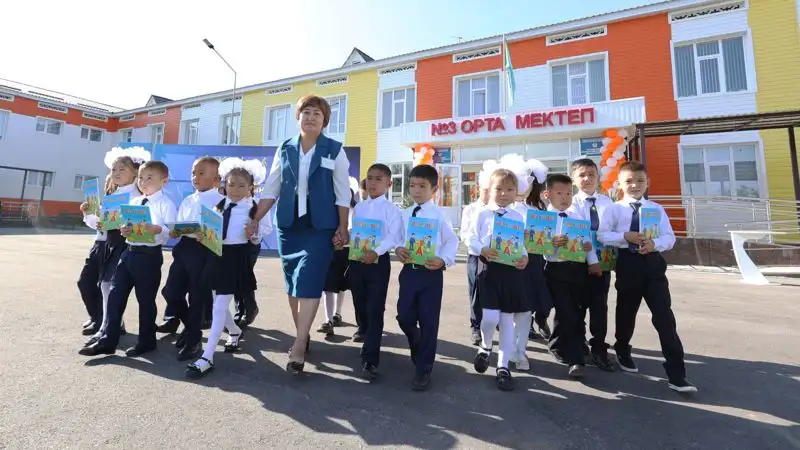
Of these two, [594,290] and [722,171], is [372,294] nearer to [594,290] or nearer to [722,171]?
[594,290]

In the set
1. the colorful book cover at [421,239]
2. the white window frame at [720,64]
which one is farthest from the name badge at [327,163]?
the white window frame at [720,64]

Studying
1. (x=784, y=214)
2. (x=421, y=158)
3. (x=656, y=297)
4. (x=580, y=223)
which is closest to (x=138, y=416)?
(x=580, y=223)

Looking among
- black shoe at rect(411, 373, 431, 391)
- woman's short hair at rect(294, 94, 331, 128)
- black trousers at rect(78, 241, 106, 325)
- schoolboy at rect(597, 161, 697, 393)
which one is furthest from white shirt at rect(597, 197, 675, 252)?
black trousers at rect(78, 241, 106, 325)

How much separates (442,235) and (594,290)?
1.43 meters

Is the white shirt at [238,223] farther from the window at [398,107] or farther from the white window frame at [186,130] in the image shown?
the white window frame at [186,130]

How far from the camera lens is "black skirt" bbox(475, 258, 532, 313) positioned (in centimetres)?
295

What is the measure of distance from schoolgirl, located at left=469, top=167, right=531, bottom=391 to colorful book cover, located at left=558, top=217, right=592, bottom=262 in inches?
14.7

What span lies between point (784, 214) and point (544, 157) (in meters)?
6.97

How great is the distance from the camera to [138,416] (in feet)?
7.34

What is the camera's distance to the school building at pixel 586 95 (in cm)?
1230

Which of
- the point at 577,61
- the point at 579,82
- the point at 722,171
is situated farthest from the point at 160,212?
the point at 722,171

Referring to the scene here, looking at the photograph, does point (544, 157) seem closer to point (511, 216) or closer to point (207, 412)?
point (511, 216)

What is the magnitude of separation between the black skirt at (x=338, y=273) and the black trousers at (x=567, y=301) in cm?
212

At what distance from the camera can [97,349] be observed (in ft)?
10.5
